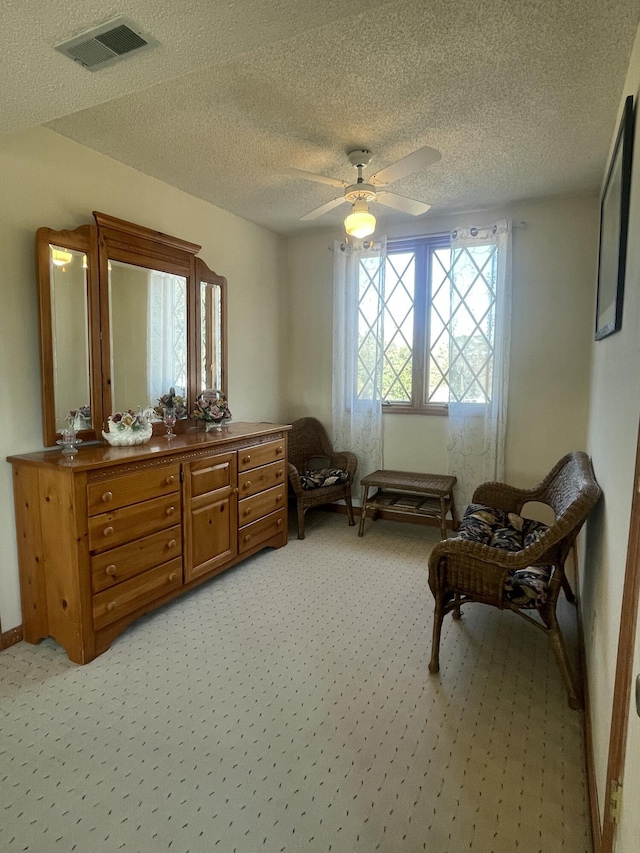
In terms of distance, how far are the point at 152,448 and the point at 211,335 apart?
1.23m

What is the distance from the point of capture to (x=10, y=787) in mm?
1489

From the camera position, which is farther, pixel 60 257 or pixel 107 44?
pixel 60 257

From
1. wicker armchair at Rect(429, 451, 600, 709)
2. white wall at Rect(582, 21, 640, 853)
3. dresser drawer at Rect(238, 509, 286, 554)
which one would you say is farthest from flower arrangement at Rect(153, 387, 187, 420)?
white wall at Rect(582, 21, 640, 853)

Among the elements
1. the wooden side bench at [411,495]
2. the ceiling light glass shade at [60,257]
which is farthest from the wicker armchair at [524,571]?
the ceiling light glass shade at [60,257]

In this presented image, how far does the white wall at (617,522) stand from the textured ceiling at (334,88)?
364mm

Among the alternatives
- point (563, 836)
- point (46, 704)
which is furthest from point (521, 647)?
point (46, 704)

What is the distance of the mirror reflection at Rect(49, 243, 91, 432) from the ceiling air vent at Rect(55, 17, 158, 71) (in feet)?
3.57

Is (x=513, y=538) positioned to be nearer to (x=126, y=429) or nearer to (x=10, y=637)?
(x=126, y=429)

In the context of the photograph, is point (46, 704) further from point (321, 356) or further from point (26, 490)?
point (321, 356)

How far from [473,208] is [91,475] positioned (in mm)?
3323

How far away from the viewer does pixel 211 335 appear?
342cm

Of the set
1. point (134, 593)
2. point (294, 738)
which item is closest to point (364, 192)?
point (134, 593)

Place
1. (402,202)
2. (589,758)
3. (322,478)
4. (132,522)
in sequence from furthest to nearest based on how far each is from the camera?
1. (322,478)
2. (402,202)
3. (132,522)
4. (589,758)

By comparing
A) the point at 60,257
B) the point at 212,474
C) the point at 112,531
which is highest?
the point at 60,257
